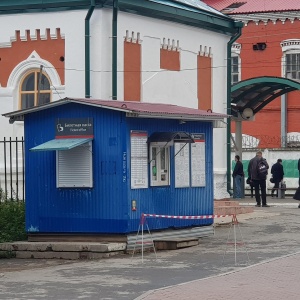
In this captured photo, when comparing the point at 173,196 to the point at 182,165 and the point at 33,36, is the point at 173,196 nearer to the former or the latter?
the point at 182,165

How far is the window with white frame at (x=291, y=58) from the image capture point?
173 ft

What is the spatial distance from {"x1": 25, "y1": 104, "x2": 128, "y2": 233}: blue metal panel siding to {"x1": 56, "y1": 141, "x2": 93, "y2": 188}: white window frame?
104 mm

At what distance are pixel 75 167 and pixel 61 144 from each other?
0.52 meters

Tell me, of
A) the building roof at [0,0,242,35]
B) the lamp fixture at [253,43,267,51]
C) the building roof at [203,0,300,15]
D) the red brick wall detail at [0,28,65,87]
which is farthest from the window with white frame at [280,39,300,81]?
the red brick wall detail at [0,28,65,87]

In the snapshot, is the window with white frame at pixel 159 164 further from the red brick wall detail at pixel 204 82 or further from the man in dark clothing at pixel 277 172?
the man in dark clothing at pixel 277 172

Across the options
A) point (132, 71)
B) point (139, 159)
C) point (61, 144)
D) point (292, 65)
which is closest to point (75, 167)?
point (61, 144)

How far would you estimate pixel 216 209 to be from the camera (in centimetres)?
2762

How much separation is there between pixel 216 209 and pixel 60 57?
5646 millimetres

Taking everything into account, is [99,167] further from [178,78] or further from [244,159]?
[244,159]

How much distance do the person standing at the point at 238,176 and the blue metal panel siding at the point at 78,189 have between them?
17612mm

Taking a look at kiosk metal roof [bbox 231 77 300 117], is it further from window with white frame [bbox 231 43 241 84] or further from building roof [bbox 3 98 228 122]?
window with white frame [bbox 231 43 241 84]

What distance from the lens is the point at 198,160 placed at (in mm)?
22141

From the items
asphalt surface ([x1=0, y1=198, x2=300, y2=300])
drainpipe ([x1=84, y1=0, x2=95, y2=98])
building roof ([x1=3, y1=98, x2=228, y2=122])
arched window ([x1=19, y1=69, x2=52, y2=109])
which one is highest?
drainpipe ([x1=84, y1=0, x2=95, y2=98])

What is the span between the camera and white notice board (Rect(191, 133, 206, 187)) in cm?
2195
